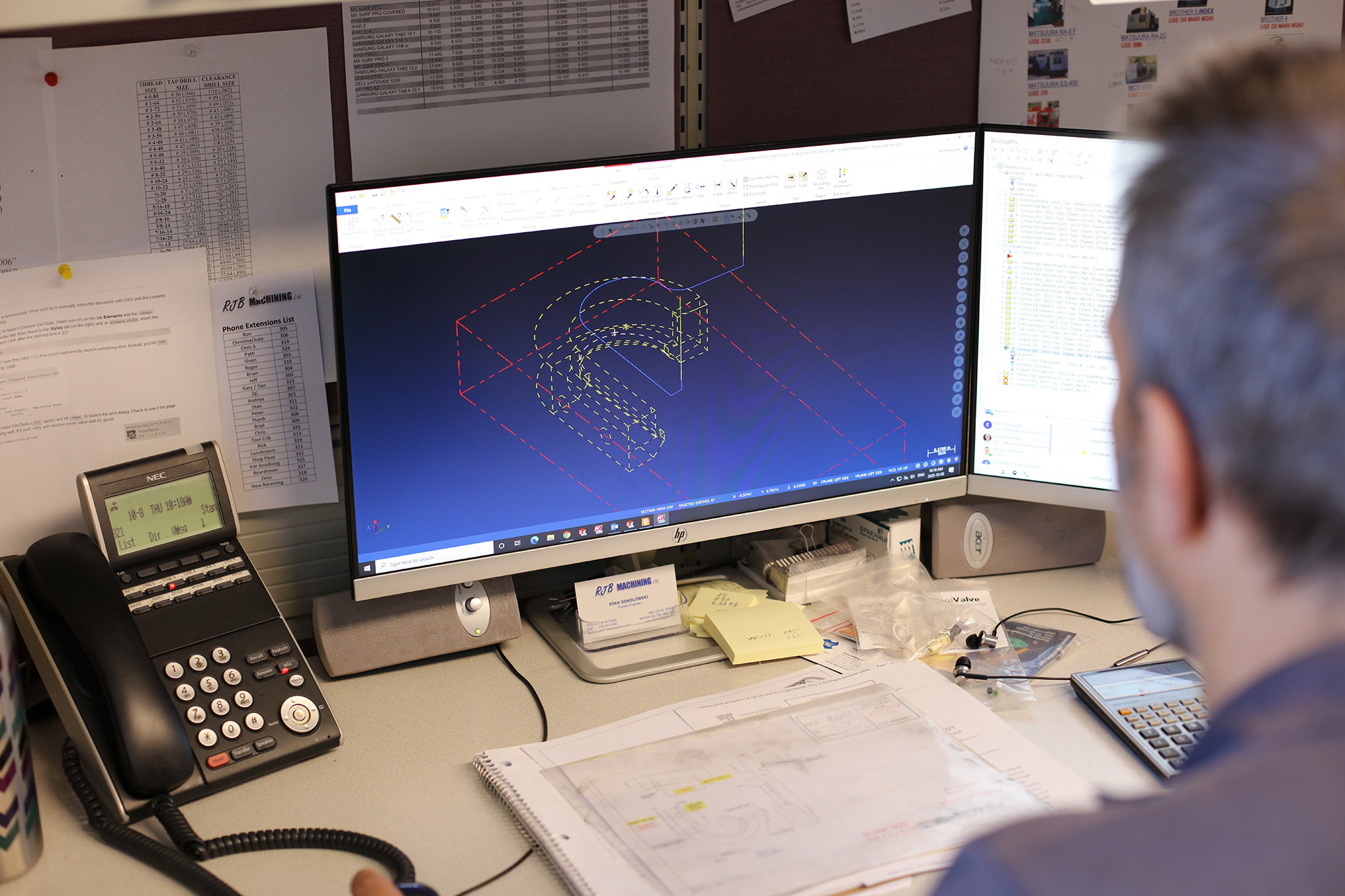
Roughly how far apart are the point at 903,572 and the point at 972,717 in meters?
0.29

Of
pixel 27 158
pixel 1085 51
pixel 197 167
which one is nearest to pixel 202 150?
pixel 197 167

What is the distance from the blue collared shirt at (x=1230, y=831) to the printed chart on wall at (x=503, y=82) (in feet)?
3.14

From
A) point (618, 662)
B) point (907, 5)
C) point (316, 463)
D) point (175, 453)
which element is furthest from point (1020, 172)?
point (175, 453)

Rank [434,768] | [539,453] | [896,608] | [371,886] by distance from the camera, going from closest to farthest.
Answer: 1. [371,886]
2. [434,768]
3. [539,453]
4. [896,608]

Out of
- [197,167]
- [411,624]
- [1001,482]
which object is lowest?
[411,624]

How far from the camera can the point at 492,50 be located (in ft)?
3.89

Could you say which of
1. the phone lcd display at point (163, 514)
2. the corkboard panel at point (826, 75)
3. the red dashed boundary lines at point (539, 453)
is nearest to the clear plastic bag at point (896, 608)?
the red dashed boundary lines at point (539, 453)

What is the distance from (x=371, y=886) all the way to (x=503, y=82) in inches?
32.0

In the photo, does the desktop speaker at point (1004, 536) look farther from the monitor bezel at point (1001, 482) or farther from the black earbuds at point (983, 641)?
the black earbuds at point (983, 641)

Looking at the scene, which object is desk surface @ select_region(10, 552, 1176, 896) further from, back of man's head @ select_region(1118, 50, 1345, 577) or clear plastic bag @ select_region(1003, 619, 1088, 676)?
back of man's head @ select_region(1118, 50, 1345, 577)

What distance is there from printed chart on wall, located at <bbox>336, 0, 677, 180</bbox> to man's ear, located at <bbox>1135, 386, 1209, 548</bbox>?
85 cm

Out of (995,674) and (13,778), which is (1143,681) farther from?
(13,778)

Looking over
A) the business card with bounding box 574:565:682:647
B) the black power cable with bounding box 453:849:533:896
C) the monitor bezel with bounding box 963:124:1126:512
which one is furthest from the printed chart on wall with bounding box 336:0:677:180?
the black power cable with bounding box 453:849:533:896

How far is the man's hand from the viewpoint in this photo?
2.54 feet
